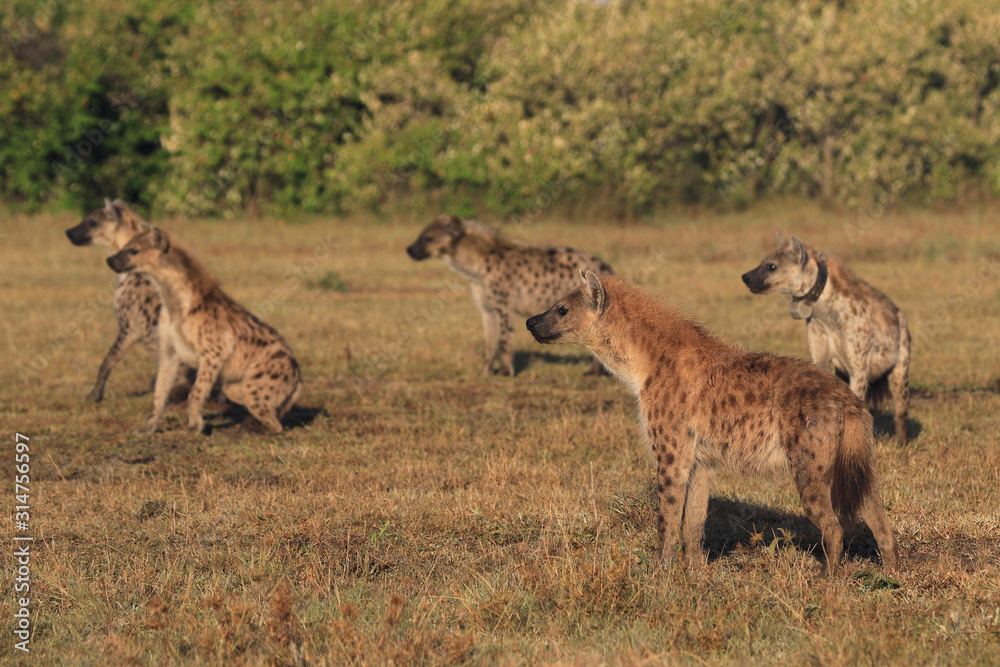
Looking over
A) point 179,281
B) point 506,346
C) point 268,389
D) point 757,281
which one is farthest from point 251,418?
point 757,281

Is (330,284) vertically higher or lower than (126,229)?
lower

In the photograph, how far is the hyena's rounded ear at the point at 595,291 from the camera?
579cm

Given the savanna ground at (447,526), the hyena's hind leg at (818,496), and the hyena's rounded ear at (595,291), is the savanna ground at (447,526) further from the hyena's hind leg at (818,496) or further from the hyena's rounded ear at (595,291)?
the hyena's rounded ear at (595,291)

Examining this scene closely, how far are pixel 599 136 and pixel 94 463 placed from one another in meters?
18.3

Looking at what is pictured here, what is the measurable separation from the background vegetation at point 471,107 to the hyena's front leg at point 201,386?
1594cm

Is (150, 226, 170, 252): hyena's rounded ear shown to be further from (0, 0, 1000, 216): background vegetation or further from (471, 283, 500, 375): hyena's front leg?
(0, 0, 1000, 216): background vegetation

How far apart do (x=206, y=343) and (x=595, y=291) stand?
3.92 m

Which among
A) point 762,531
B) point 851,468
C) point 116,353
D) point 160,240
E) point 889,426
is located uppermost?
point 160,240

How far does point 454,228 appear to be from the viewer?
12.2 metres

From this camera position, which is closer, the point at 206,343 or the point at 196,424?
the point at 206,343

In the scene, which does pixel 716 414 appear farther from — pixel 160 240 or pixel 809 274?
pixel 160 240

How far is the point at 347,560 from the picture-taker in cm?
557

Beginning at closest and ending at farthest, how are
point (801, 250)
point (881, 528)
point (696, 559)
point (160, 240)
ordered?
point (881, 528) < point (696, 559) < point (801, 250) < point (160, 240)

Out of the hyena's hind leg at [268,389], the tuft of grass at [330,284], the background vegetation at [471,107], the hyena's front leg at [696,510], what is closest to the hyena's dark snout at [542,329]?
the hyena's front leg at [696,510]
